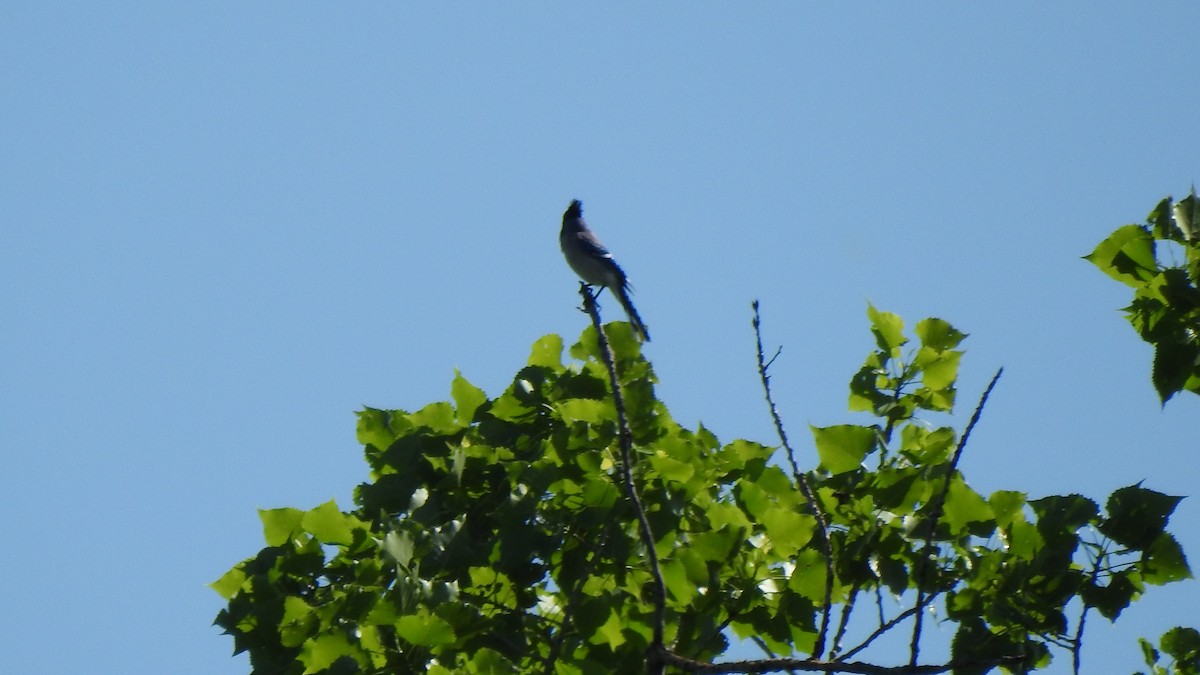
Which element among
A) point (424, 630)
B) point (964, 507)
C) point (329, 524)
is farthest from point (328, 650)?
point (964, 507)

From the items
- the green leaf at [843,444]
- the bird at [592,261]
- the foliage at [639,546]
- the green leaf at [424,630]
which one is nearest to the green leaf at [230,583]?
the foliage at [639,546]

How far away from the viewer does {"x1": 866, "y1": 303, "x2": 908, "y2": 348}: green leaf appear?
6988mm

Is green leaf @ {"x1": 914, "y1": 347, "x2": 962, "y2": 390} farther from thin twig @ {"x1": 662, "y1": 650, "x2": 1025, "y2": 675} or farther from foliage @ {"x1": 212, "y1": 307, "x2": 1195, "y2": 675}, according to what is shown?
thin twig @ {"x1": 662, "y1": 650, "x2": 1025, "y2": 675}

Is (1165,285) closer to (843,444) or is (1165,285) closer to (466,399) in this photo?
(843,444)

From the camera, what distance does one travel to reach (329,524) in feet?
23.0

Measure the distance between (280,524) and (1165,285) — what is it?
4.72 m

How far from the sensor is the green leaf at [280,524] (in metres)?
7.09

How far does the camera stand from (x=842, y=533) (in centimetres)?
668

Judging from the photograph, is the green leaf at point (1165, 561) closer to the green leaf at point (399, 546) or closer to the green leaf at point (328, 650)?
the green leaf at point (399, 546)

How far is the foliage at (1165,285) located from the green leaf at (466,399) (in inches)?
137

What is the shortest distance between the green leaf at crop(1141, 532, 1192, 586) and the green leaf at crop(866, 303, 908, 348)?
1.68 m

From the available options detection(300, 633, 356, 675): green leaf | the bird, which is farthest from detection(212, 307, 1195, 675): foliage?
the bird

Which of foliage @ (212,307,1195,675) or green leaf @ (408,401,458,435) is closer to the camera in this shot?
foliage @ (212,307,1195,675)

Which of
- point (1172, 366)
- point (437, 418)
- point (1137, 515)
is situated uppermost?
point (437, 418)
